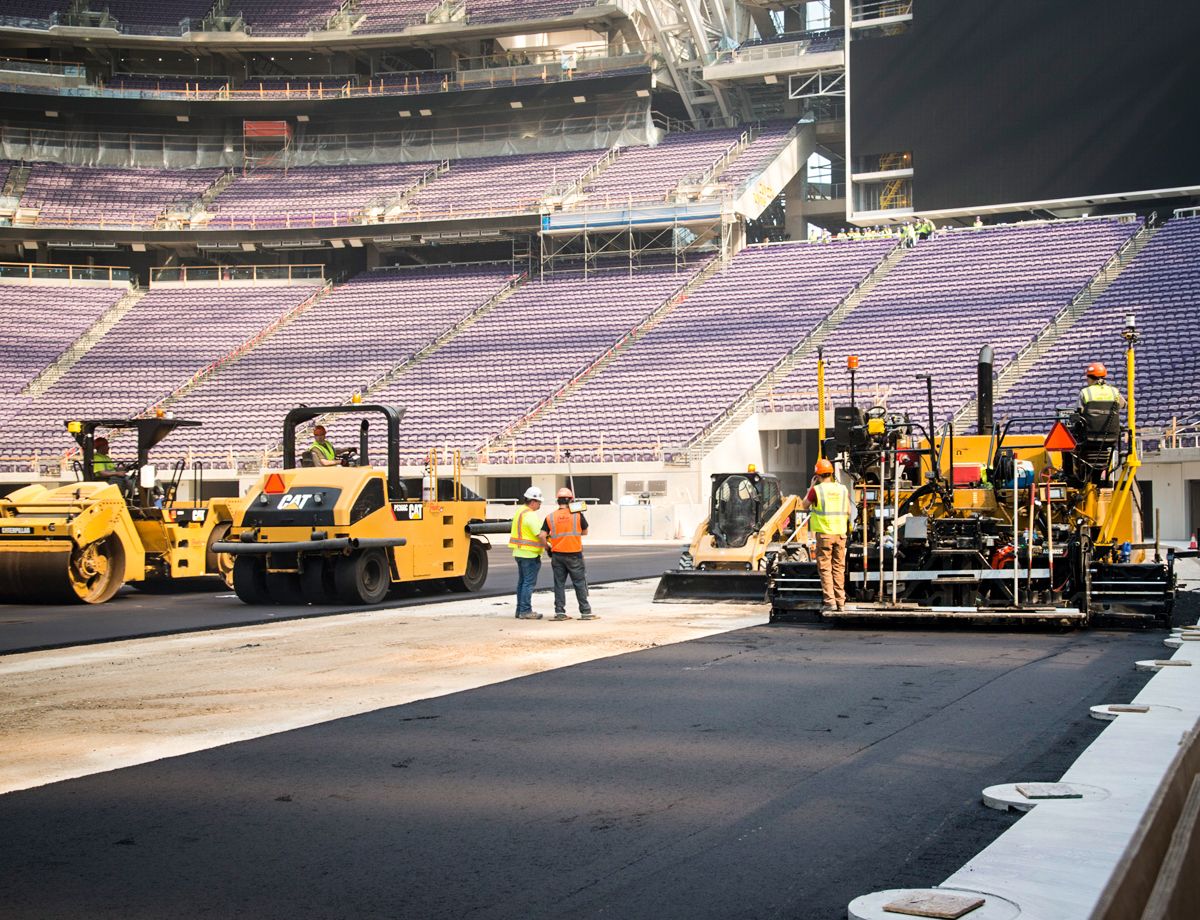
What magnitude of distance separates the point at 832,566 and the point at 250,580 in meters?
8.07

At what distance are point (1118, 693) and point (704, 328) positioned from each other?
3776 cm

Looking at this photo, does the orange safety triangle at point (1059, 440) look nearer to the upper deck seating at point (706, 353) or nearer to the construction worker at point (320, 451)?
the construction worker at point (320, 451)

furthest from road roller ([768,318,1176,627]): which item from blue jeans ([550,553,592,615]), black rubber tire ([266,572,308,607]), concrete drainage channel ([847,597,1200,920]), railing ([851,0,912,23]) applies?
railing ([851,0,912,23])

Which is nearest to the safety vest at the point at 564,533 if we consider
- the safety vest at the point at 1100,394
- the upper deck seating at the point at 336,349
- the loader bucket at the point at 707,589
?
the loader bucket at the point at 707,589

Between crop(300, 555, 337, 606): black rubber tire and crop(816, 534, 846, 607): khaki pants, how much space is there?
6792 mm

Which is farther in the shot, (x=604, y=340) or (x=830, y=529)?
(x=604, y=340)

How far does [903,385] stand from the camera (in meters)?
40.3

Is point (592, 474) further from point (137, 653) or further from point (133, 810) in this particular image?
point (133, 810)

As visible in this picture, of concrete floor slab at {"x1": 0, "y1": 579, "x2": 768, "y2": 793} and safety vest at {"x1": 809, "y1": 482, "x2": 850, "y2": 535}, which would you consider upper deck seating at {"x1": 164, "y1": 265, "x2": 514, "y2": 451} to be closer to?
concrete floor slab at {"x1": 0, "y1": 579, "x2": 768, "y2": 793}

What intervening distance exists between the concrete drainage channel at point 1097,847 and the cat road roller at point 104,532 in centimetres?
1321

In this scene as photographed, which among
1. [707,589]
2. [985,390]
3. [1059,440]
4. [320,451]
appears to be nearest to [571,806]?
[1059,440]

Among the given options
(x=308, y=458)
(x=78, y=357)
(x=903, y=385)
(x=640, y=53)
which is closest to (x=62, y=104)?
(x=78, y=357)

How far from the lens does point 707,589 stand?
19.1 metres

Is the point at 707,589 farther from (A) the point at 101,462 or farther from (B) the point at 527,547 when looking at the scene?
(A) the point at 101,462
